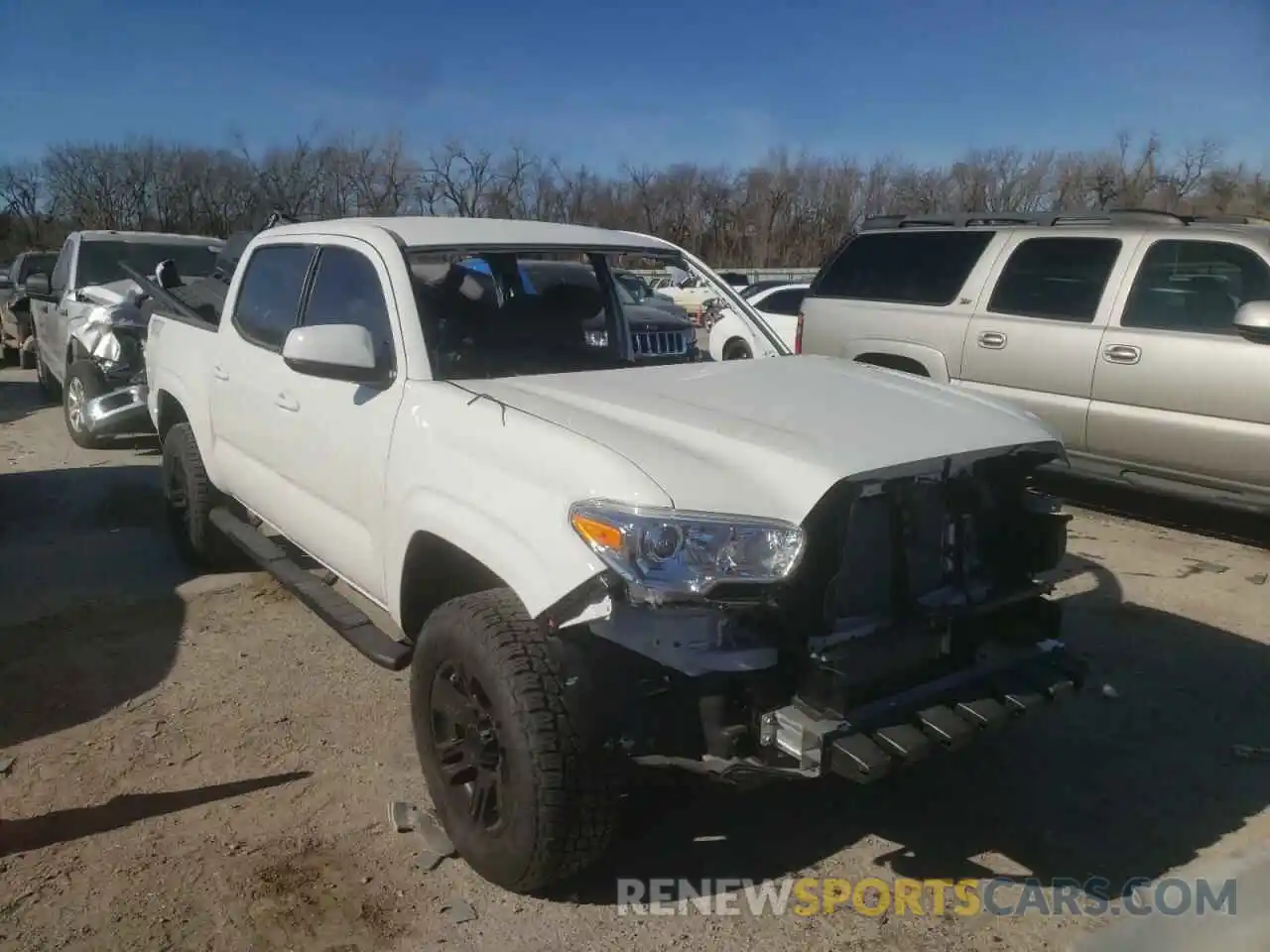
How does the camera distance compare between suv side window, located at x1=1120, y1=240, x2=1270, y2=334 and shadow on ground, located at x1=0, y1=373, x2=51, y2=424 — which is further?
shadow on ground, located at x1=0, y1=373, x2=51, y2=424

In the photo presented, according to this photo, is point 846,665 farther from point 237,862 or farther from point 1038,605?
point 237,862

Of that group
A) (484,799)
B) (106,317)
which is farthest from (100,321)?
(484,799)

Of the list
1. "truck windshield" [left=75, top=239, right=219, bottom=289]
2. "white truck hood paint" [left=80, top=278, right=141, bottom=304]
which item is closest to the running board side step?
"white truck hood paint" [left=80, top=278, right=141, bottom=304]

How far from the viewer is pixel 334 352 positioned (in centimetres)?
335

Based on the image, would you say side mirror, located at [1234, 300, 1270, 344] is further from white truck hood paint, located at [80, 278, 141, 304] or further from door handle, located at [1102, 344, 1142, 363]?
white truck hood paint, located at [80, 278, 141, 304]

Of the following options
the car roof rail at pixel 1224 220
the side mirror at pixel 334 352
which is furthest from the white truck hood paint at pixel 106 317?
the car roof rail at pixel 1224 220

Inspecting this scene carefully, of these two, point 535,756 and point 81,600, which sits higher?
point 535,756

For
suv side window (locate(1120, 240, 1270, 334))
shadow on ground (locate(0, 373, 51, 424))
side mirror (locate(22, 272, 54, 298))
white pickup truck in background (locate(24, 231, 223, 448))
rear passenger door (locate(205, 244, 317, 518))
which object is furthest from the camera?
shadow on ground (locate(0, 373, 51, 424))

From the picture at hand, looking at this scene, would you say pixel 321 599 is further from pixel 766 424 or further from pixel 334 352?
pixel 766 424

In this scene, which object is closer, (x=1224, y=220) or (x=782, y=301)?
(x=1224, y=220)

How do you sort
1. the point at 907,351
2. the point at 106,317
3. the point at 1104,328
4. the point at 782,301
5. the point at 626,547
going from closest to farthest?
the point at 626,547, the point at 1104,328, the point at 907,351, the point at 106,317, the point at 782,301

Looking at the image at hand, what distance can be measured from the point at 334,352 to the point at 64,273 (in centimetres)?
851

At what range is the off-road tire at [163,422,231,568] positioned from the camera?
533 centimetres

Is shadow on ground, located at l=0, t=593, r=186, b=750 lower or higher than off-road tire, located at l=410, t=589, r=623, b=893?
lower
